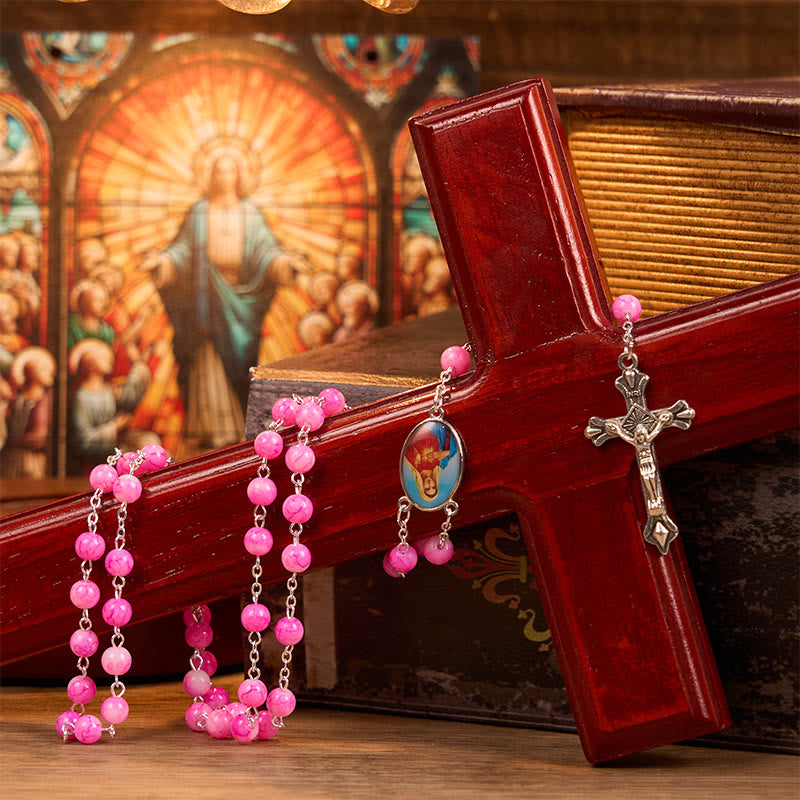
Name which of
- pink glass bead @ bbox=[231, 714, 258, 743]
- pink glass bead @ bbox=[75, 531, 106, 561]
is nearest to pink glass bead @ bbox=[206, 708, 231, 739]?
pink glass bead @ bbox=[231, 714, 258, 743]

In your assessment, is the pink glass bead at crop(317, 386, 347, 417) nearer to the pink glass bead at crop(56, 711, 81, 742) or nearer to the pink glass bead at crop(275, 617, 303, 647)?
the pink glass bead at crop(275, 617, 303, 647)

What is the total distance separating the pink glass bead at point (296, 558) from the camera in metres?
0.64

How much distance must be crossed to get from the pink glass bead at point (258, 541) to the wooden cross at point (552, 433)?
14 mm

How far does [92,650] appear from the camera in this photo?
68 cm

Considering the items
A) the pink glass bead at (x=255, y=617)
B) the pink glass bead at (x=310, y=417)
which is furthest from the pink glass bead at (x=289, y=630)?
the pink glass bead at (x=310, y=417)

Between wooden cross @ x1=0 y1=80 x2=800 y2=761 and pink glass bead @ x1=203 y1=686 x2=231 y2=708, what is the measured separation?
74mm

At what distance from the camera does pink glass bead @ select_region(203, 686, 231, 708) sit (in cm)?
71

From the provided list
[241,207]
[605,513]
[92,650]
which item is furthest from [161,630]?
[241,207]

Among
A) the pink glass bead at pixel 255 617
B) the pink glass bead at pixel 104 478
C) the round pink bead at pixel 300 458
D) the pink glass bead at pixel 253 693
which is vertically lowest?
the pink glass bead at pixel 253 693

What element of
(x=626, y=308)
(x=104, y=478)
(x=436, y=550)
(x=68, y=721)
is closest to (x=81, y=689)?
(x=68, y=721)

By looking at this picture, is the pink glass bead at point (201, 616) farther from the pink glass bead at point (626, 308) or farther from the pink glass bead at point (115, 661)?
the pink glass bead at point (626, 308)

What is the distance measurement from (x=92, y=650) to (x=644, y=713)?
0.31 metres

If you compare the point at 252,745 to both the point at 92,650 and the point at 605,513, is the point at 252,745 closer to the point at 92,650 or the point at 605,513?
the point at 92,650

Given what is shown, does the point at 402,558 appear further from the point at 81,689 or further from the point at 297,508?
the point at 81,689
